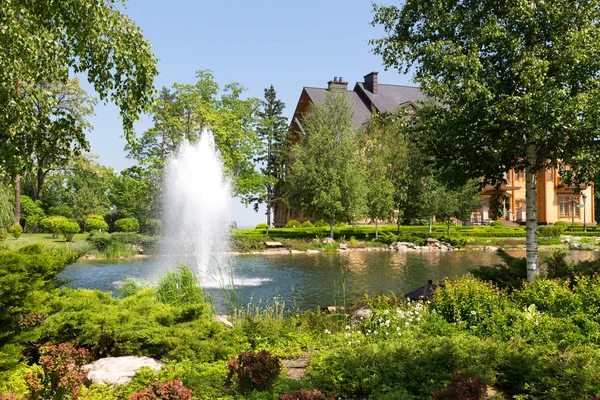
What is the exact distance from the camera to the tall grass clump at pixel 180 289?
991 centimetres

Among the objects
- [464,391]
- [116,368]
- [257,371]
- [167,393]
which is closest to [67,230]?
[116,368]

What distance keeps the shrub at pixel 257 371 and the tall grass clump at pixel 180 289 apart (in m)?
4.96

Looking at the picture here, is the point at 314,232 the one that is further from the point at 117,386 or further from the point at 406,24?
the point at 117,386

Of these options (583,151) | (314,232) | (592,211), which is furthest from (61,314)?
(592,211)

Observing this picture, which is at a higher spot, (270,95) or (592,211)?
(270,95)

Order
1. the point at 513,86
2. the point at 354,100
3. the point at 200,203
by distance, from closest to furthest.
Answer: the point at 513,86, the point at 200,203, the point at 354,100

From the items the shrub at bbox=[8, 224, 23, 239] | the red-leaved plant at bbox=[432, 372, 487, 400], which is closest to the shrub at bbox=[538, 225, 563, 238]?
the shrub at bbox=[8, 224, 23, 239]

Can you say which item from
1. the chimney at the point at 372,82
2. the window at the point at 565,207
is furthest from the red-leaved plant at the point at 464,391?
the window at the point at 565,207

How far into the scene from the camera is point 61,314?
20.6ft

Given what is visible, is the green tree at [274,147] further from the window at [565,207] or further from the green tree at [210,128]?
the window at [565,207]

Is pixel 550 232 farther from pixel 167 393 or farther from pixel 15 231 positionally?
pixel 167 393

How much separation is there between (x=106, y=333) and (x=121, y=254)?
21.3m

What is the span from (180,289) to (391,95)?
149ft

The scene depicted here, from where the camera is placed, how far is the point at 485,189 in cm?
5128
